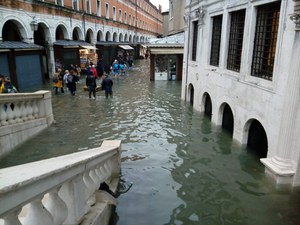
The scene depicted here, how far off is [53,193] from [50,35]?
2261 cm

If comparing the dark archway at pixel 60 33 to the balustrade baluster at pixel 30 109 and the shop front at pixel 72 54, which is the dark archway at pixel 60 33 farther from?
the balustrade baluster at pixel 30 109

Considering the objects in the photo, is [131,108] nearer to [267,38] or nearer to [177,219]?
[267,38]

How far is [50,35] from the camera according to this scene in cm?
2312

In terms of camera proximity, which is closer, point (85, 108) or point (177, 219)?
point (177, 219)

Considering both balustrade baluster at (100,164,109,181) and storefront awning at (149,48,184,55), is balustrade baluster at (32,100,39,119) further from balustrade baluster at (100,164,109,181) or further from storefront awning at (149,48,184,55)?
storefront awning at (149,48,184,55)

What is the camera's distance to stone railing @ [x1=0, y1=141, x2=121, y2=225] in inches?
86.5

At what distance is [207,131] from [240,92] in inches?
93.2

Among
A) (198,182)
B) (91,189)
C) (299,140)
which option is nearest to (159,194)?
(198,182)

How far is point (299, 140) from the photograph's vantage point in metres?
6.50

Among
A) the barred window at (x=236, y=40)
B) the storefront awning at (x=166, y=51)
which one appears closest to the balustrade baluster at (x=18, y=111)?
the barred window at (x=236, y=40)

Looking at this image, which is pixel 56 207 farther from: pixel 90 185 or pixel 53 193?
pixel 90 185

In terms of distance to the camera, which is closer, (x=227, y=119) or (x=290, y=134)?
(x=290, y=134)

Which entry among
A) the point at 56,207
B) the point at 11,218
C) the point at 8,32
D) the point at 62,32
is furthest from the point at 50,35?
the point at 11,218

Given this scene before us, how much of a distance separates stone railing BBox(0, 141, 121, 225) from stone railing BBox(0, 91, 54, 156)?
488 centimetres
